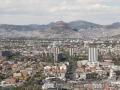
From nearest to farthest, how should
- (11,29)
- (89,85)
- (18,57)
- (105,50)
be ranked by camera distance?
(89,85), (18,57), (105,50), (11,29)

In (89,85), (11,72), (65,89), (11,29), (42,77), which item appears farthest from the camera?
(11,29)

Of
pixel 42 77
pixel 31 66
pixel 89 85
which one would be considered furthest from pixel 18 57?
pixel 89 85

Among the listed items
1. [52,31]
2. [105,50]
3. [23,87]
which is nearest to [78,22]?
[52,31]

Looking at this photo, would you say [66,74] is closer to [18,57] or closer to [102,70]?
[102,70]

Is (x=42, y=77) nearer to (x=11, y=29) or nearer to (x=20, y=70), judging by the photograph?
(x=20, y=70)

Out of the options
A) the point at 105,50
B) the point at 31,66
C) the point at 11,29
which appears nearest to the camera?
the point at 31,66

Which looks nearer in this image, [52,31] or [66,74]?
[66,74]
